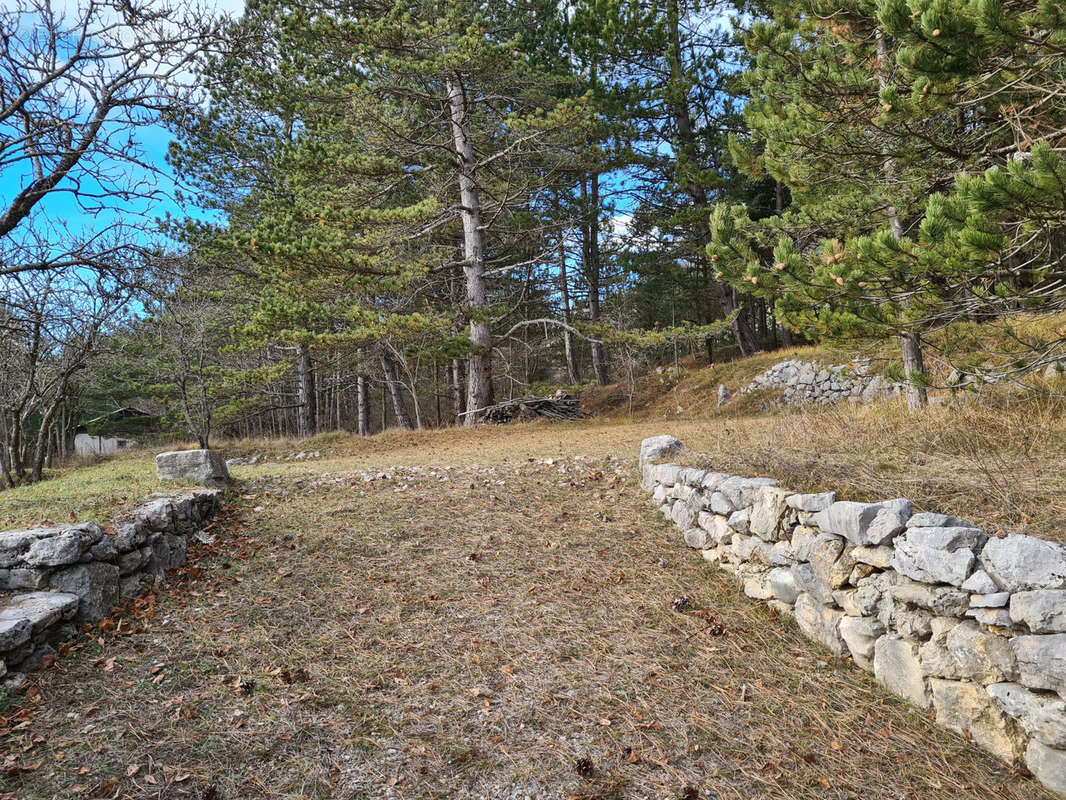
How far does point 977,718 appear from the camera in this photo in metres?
2.50

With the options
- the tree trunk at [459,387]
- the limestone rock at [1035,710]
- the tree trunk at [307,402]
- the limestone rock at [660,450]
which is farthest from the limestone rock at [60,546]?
the tree trunk at [307,402]

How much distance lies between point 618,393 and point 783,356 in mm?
4963

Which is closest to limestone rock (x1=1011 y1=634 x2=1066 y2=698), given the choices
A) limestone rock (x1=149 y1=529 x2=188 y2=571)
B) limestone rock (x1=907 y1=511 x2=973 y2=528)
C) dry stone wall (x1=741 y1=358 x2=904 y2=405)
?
limestone rock (x1=907 y1=511 x2=973 y2=528)

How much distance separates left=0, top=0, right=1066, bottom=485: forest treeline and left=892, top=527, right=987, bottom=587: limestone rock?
1742 mm

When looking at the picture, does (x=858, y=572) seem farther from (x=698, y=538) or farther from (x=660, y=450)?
(x=660, y=450)

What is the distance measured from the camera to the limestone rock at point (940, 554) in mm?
2566

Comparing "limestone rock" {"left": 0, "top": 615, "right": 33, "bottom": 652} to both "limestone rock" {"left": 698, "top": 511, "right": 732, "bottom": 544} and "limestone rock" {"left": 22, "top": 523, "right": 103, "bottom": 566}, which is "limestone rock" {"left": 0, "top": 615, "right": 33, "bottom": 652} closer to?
"limestone rock" {"left": 22, "top": 523, "right": 103, "bottom": 566}

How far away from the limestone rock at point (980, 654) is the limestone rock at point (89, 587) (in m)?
4.99

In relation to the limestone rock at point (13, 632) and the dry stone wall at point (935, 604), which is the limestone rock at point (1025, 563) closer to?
the dry stone wall at point (935, 604)

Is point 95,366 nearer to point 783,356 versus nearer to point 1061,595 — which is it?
point 1061,595

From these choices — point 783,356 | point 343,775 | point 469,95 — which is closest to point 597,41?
point 469,95

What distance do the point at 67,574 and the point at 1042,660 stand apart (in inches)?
211

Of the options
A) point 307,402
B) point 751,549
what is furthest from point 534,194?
point 751,549

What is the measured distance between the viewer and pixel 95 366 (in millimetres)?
11508
